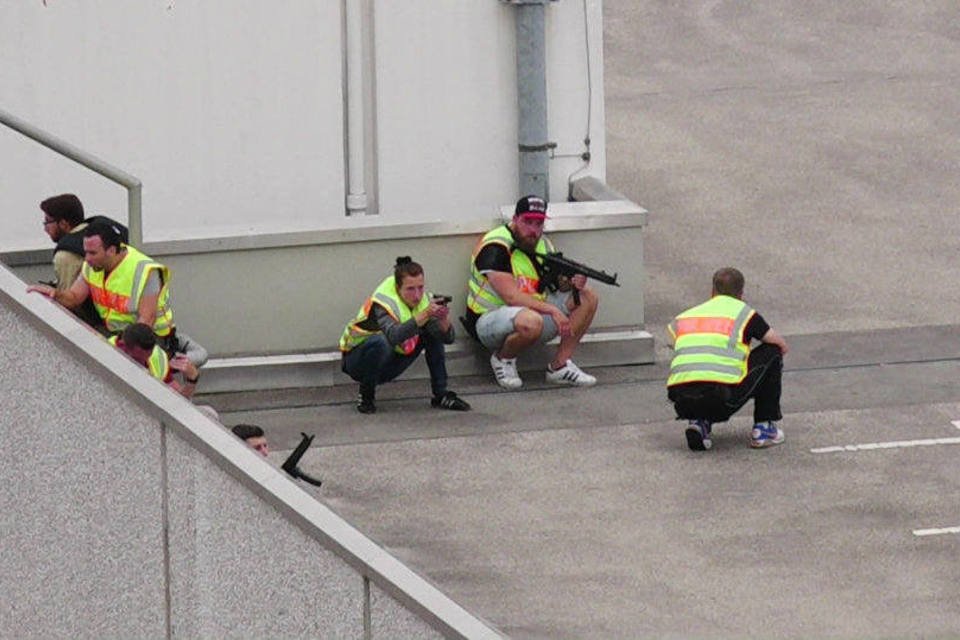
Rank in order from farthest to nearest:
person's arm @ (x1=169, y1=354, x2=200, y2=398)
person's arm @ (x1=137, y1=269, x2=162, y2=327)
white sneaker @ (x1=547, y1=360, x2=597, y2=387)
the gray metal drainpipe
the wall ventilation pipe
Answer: the gray metal drainpipe
the wall ventilation pipe
white sneaker @ (x1=547, y1=360, x2=597, y2=387)
person's arm @ (x1=137, y1=269, x2=162, y2=327)
person's arm @ (x1=169, y1=354, x2=200, y2=398)

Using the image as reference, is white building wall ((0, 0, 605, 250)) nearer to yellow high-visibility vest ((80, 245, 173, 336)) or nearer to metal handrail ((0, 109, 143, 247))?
metal handrail ((0, 109, 143, 247))

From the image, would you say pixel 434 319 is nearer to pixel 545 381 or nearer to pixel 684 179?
pixel 545 381

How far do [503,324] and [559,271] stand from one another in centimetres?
53

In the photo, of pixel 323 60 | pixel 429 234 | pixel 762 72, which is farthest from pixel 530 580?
pixel 762 72

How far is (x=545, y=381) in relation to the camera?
54.7ft

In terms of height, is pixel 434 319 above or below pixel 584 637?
above

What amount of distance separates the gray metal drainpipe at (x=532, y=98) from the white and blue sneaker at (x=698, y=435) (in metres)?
2.89

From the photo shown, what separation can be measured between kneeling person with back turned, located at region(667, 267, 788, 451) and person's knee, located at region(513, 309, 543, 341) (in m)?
1.50

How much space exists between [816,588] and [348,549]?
5183mm

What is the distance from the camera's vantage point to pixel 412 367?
55.1ft

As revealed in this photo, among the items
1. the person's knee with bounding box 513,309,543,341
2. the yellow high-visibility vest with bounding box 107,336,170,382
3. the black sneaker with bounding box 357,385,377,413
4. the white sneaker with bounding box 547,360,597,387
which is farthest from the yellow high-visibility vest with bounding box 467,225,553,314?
the yellow high-visibility vest with bounding box 107,336,170,382

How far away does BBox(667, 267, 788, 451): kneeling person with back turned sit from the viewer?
14.8m

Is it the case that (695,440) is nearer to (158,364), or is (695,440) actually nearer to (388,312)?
(388,312)

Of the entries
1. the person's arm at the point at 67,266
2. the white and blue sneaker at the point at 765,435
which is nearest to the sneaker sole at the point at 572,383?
the white and blue sneaker at the point at 765,435
